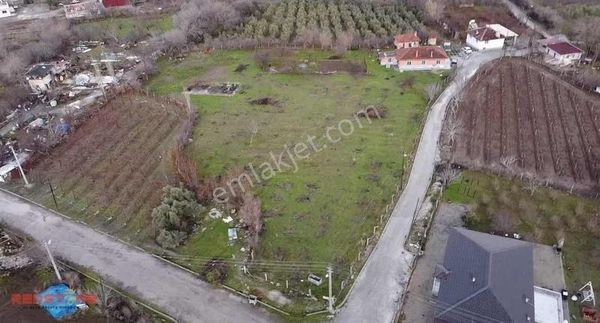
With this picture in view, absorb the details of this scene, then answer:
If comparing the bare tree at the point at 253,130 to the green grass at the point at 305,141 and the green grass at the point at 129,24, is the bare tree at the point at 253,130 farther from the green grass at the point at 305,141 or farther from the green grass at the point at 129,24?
the green grass at the point at 129,24

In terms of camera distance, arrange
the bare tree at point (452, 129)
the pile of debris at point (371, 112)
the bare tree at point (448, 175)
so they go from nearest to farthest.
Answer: the bare tree at point (448, 175), the bare tree at point (452, 129), the pile of debris at point (371, 112)

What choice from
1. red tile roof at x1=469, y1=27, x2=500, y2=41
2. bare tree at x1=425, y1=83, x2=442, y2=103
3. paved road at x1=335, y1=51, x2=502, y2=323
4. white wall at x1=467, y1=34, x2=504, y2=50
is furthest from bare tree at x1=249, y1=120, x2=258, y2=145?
red tile roof at x1=469, y1=27, x2=500, y2=41

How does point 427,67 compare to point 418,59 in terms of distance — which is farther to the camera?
point 427,67

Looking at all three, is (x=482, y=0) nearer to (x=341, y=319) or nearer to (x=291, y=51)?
(x=291, y=51)

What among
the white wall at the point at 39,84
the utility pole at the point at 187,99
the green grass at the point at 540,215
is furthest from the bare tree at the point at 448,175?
the white wall at the point at 39,84

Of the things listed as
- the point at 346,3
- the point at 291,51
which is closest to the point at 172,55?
the point at 291,51

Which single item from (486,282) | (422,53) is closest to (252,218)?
(486,282)

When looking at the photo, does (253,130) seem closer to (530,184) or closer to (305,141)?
(305,141)
